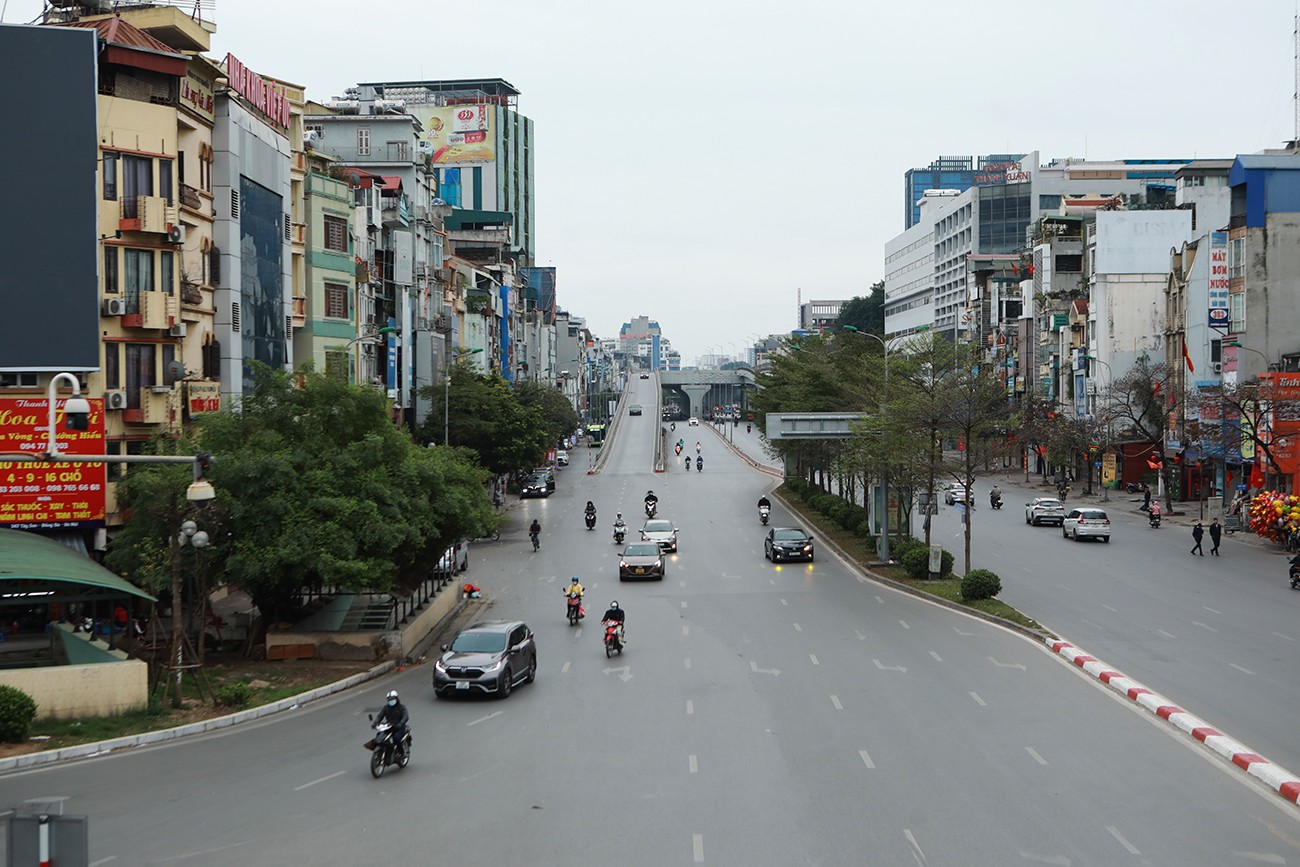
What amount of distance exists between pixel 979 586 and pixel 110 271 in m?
25.8

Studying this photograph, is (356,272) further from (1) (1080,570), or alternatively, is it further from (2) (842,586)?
(1) (1080,570)

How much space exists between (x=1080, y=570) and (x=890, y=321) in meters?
155

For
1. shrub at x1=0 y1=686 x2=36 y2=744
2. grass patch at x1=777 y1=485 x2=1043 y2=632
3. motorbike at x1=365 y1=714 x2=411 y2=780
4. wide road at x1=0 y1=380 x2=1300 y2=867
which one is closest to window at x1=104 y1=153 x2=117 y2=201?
wide road at x1=0 y1=380 x2=1300 y2=867

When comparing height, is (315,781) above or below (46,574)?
below

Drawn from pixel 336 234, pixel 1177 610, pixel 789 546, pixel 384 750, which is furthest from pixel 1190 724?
pixel 336 234

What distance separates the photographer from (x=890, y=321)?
7771 inches

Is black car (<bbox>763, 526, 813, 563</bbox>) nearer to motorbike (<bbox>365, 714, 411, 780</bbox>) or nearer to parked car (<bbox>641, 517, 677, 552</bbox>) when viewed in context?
parked car (<bbox>641, 517, 677, 552</bbox>)

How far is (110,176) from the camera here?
117 ft

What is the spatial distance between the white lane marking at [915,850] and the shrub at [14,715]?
46.8 ft

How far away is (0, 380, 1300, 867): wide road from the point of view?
49.9ft

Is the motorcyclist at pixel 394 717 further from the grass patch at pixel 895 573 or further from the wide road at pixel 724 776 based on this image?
the grass patch at pixel 895 573

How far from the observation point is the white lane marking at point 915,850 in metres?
14.4

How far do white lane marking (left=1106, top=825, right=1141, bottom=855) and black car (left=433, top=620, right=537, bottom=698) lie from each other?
41.9 ft

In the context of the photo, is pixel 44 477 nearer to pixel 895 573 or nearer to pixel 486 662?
pixel 486 662
